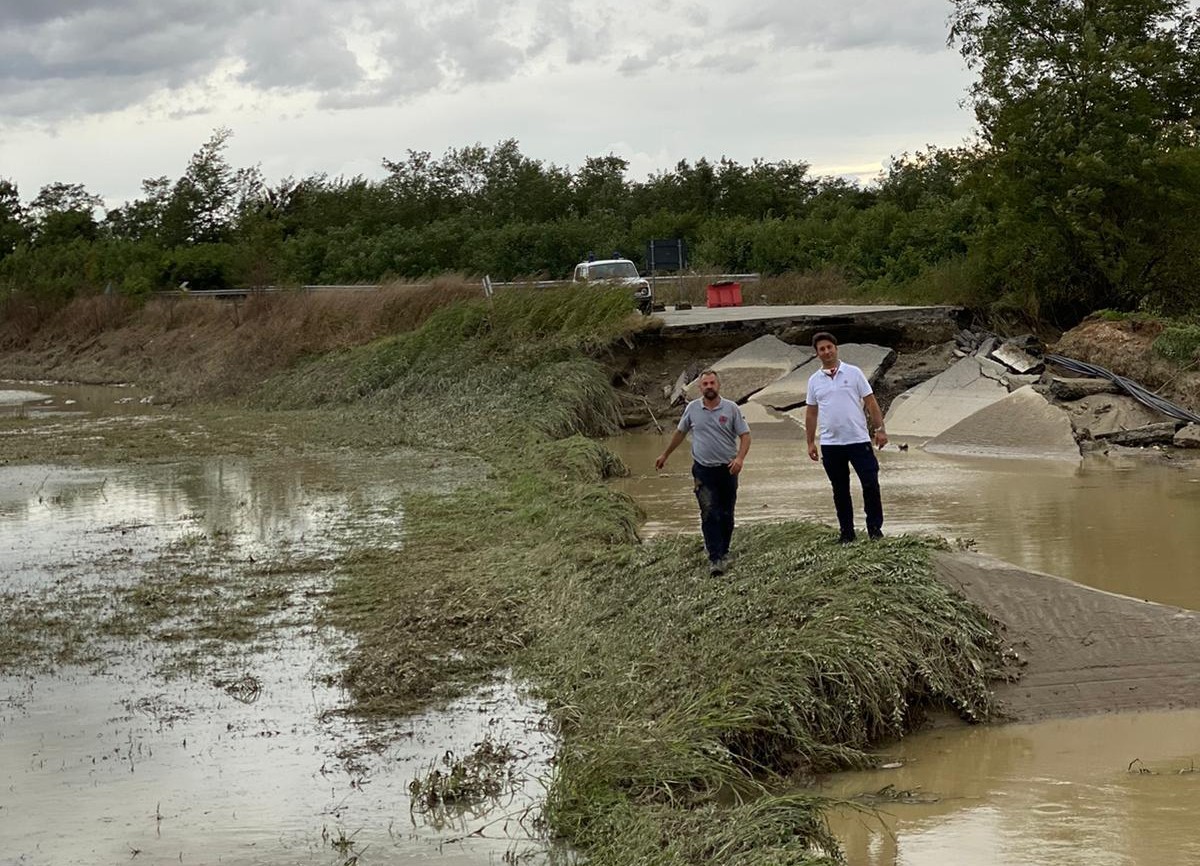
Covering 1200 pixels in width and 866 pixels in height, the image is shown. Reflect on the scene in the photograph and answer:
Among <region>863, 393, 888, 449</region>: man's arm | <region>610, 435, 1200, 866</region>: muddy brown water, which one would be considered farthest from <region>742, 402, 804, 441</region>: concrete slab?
<region>863, 393, 888, 449</region>: man's arm

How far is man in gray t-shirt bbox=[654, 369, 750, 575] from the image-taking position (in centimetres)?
1073

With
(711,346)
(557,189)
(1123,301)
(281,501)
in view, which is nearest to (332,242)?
(557,189)

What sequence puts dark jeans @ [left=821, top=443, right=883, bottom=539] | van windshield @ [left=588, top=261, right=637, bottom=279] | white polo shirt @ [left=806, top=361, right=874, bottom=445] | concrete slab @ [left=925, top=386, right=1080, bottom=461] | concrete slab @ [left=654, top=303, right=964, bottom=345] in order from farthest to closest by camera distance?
van windshield @ [left=588, top=261, right=637, bottom=279]
concrete slab @ [left=654, top=303, right=964, bottom=345]
concrete slab @ [left=925, top=386, right=1080, bottom=461]
white polo shirt @ [left=806, top=361, right=874, bottom=445]
dark jeans @ [left=821, top=443, right=883, bottom=539]

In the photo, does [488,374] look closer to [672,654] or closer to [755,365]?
[755,365]

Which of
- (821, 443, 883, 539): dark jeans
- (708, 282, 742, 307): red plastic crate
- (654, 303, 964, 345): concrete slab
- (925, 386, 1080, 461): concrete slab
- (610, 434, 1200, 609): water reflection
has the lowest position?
(610, 434, 1200, 609): water reflection

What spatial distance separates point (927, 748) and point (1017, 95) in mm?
22657

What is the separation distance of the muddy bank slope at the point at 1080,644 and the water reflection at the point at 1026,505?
191 centimetres

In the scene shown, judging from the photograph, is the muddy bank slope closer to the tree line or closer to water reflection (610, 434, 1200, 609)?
water reflection (610, 434, 1200, 609)

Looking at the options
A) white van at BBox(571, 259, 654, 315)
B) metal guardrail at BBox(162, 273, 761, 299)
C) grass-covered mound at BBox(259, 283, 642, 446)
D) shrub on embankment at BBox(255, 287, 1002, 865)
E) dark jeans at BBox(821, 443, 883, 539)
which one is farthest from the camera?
metal guardrail at BBox(162, 273, 761, 299)

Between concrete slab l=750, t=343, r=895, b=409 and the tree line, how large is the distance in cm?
402

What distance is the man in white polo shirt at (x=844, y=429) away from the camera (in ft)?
34.9

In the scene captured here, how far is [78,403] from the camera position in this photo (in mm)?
35031

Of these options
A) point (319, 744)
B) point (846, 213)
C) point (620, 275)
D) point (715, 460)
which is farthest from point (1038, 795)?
point (846, 213)

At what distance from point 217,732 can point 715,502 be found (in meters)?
3.85
